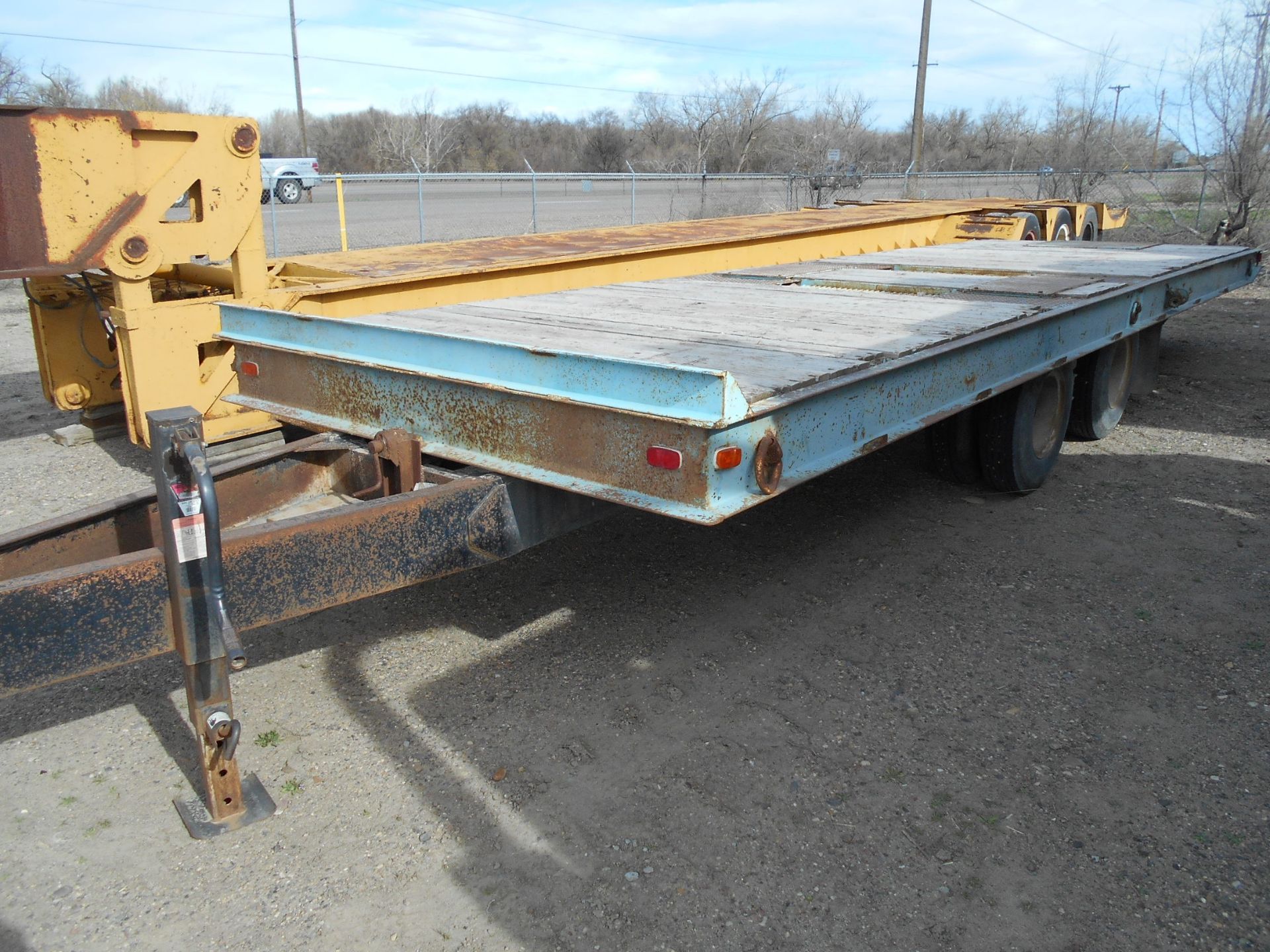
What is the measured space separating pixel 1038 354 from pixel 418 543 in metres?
2.76

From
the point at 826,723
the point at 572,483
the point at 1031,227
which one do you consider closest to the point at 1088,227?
the point at 1031,227

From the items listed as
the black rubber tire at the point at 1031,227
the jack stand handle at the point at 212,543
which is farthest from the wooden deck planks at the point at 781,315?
the black rubber tire at the point at 1031,227

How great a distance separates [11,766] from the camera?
293 cm

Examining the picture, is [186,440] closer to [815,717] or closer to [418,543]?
[418,543]

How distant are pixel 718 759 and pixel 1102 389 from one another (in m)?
4.08

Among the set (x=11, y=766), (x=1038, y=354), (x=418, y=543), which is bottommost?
(x=11, y=766)

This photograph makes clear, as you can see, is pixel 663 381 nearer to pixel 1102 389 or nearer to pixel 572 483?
pixel 572 483

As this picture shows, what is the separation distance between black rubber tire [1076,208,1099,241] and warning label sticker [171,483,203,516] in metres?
10.1

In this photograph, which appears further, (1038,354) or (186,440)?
(1038,354)

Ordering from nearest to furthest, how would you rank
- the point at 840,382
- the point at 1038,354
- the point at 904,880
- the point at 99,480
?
the point at 904,880, the point at 840,382, the point at 1038,354, the point at 99,480

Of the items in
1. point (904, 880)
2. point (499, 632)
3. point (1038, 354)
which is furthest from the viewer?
point (1038, 354)

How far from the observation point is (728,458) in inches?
98.3

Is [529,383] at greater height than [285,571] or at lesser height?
greater

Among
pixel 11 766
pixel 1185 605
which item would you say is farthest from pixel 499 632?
pixel 1185 605
